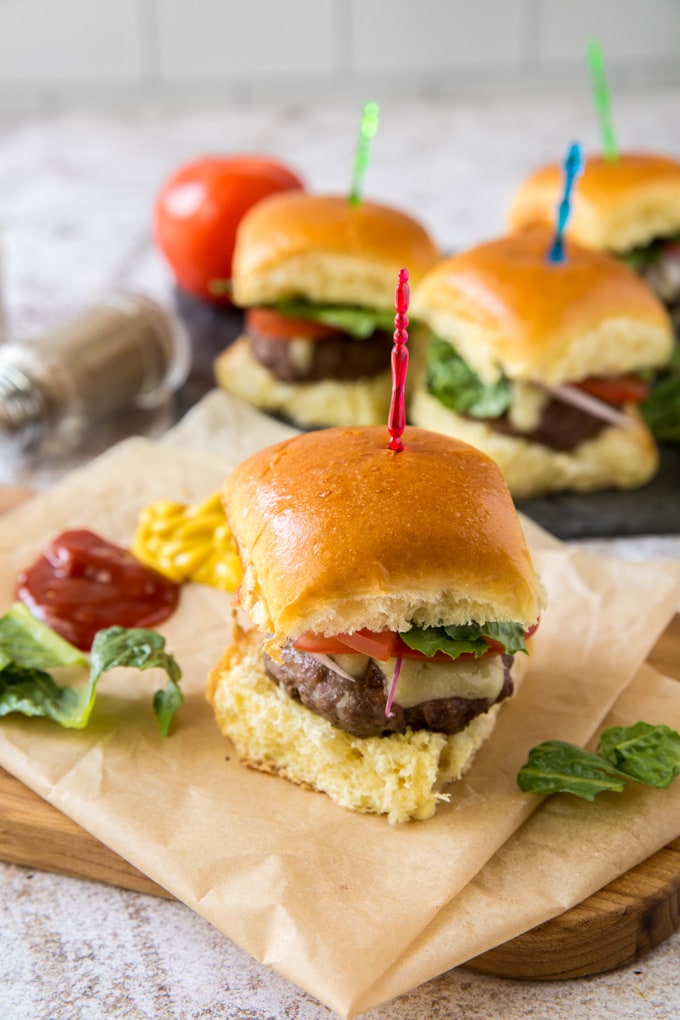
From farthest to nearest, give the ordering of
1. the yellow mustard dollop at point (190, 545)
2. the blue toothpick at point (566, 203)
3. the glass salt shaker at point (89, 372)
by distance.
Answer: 1. the glass salt shaker at point (89, 372)
2. the blue toothpick at point (566, 203)
3. the yellow mustard dollop at point (190, 545)

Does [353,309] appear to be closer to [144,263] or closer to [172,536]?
[172,536]

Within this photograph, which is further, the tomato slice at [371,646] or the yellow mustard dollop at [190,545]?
the yellow mustard dollop at [190,545]

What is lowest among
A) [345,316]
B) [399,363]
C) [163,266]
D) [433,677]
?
[163,266]

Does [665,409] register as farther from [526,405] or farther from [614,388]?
[526,405]

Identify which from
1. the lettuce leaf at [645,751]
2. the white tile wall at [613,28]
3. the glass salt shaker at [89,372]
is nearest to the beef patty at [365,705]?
the lettuce leaf at [645,751]

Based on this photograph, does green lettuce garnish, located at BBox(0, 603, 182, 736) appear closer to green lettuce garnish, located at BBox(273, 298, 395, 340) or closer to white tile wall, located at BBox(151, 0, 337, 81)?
green lettuce garnish, located at BBox(273, 298, 395, 340)

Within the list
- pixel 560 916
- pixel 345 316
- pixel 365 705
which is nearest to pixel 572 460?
pixel 345 316

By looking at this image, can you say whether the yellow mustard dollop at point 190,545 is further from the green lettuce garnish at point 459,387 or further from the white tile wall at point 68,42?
the white tile wall at point 68,42
